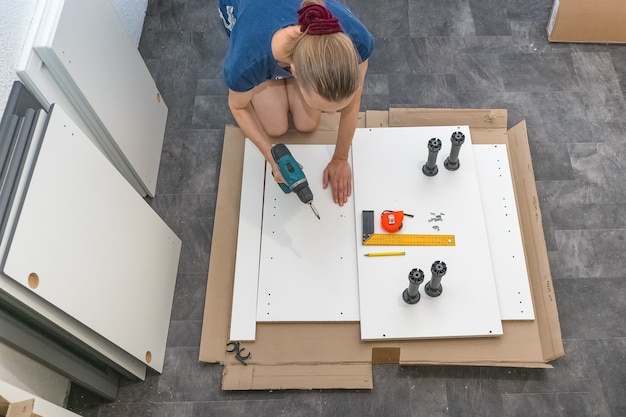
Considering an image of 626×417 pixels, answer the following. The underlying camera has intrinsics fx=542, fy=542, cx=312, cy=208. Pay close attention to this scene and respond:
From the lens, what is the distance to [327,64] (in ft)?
3.76

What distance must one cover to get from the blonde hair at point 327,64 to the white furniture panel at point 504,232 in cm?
85

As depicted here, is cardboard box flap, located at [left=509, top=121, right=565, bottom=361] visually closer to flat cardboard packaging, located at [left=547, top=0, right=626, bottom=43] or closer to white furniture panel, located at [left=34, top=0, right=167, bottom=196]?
flat cardboard packaging, located at [left=547, top=0, right=626, bottom=43]

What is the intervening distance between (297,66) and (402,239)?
2.46ft

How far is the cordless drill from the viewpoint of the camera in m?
1.67

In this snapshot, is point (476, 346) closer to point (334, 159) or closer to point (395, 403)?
point (395, 403)

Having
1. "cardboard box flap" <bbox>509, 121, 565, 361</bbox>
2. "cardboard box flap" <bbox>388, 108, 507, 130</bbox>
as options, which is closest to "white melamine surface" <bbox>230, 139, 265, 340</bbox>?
"cardboard box flap" <bbox>388, 108, 507, 130</bbox>

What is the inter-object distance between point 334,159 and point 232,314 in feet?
1.98

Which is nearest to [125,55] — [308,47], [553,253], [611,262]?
[308,47]

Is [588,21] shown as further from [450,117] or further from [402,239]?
[402,239]

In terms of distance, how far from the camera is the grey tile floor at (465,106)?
1.68 metres

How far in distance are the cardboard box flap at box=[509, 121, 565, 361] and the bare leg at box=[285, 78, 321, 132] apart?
728mm

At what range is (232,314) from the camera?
1712 millimetres

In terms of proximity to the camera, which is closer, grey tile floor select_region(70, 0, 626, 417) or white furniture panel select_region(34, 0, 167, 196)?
white furniture panel select_region(34, 0, 167, 196)

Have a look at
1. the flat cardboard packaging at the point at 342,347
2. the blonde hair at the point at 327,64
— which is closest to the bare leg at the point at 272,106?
the flat cardboard packaging at the point at 342,347
